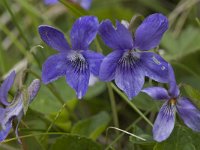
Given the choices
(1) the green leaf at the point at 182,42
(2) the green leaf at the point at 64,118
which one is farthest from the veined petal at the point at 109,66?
(1) the green leaf at the point at 182,42

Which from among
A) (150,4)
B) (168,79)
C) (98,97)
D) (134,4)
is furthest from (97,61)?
(134,4)

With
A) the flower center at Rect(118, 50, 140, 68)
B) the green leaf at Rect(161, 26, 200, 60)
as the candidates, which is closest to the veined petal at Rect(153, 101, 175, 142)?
the flower center at Rect(118, 50, 140, 68)

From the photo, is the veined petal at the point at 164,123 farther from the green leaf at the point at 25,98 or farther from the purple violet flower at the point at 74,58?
the green leaf at the point at 25,98

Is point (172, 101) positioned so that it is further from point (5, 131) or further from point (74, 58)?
point (5, 131)

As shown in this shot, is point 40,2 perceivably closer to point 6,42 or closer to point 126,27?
point 6,42

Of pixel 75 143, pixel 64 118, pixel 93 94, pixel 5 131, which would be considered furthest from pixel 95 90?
pixel 5 131

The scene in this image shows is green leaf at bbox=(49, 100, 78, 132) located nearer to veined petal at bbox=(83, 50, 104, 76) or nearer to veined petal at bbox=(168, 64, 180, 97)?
veined petal at bbox=(83, 50, 104, 76)
